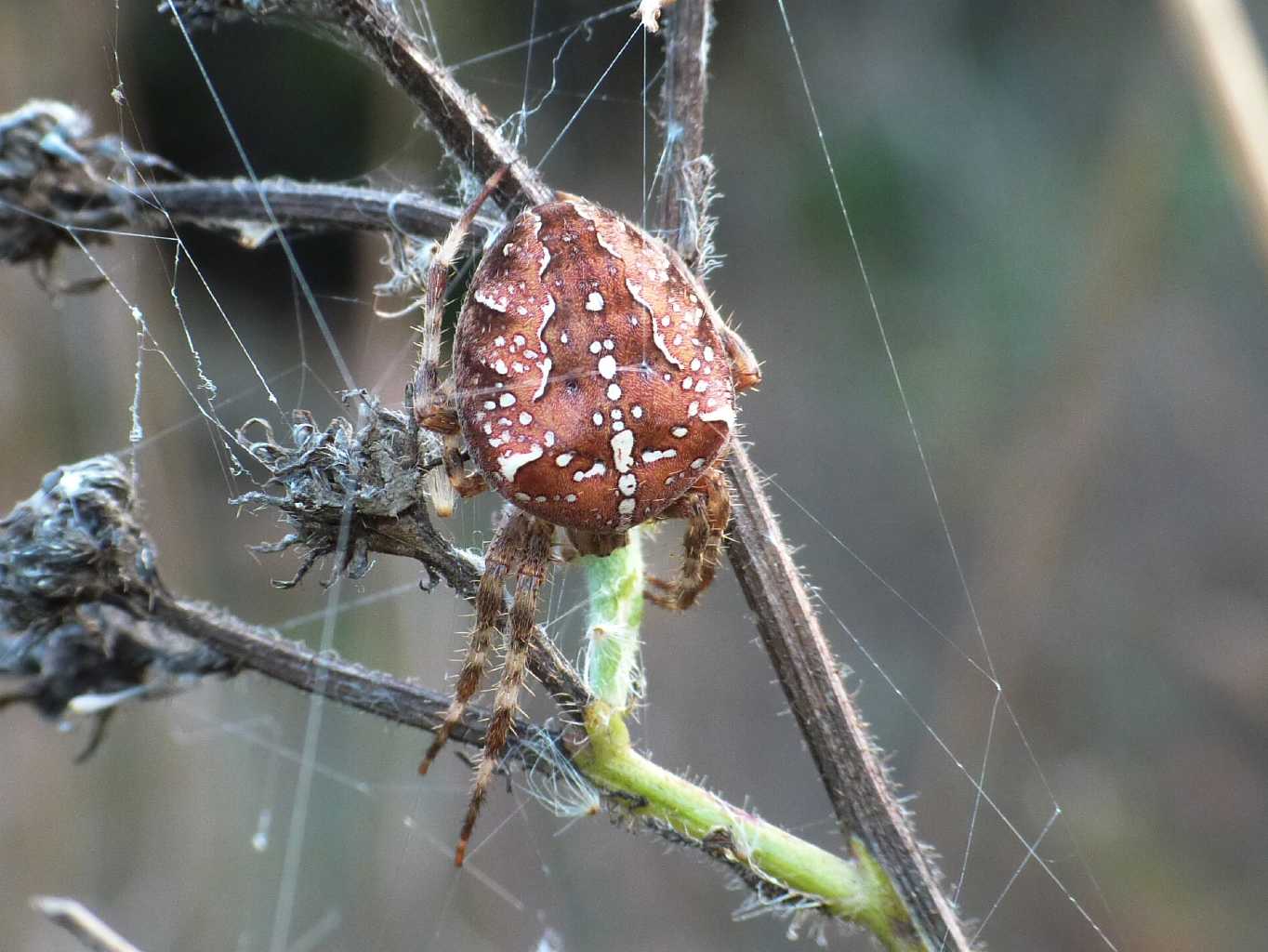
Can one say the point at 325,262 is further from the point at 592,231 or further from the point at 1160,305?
the point at 1160,305

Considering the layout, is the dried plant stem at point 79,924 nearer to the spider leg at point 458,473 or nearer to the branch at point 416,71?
the spider leg at point 458,473

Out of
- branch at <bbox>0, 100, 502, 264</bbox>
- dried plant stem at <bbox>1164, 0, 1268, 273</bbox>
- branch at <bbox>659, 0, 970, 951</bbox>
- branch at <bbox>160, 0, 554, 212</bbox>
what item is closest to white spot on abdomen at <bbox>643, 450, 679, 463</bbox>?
branch at <bbox>659, 0, 970, 951</bbox>

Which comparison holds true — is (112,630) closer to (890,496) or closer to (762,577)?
(762,577)

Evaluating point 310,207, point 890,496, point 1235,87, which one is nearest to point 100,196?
point 310,207


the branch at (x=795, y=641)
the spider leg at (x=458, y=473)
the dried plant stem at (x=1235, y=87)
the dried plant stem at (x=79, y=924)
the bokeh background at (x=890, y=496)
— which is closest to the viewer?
Answer: the dried plant stem at (x=79, y=924)

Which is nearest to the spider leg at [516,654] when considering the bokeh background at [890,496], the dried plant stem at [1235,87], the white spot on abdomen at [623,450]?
the white spot on abdomen at [623,450]

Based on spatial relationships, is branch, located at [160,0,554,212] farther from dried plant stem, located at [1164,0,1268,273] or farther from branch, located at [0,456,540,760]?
dried plant stem, located at [1164,0,1268,273]

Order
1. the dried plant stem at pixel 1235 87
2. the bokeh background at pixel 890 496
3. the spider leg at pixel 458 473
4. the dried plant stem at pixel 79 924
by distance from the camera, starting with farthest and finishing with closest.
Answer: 1. the bokeh background at pixel 890 496
2. the spider leg at pixel 458 473
3. the dried plant stem at pixel 1235 87
4. the dried plant stem at pixel 79 924
